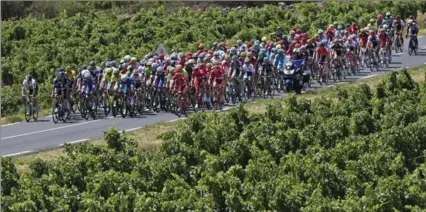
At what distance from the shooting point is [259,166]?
938 inches

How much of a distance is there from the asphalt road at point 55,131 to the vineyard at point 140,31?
39.2 feet

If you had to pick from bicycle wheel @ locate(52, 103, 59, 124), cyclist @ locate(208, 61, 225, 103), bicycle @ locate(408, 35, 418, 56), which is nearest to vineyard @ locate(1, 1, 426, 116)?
bicycle @ locate(408, 35, 418, 56)

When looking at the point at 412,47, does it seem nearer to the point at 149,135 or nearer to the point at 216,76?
the point at 216,76

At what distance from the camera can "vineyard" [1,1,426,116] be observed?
51.8m

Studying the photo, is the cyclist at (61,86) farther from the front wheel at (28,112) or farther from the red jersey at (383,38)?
the red jersey at (383,38)

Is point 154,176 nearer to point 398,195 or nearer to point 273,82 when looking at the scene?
point 398,195

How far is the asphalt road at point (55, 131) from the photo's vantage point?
103ft

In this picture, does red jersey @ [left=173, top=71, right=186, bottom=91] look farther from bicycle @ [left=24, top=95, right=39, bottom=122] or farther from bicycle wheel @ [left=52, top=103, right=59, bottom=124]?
bicycle @ [left=24, top=95, right=39, bottom=122]

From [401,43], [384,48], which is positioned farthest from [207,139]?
[401,43]

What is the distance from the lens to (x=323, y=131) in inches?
1077

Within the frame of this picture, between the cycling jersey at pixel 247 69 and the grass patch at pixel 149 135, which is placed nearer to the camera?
the grass patch at pixel 149 135

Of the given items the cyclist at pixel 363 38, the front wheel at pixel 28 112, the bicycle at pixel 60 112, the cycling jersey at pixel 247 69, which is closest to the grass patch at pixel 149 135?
the cycling jersey at pixel 247 69

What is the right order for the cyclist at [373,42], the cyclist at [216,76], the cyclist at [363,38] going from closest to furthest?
the cyclist at [216,76] → the cyclist at [373,42] → the cyclist at [363,38]

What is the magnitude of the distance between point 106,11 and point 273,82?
39.4 meters
